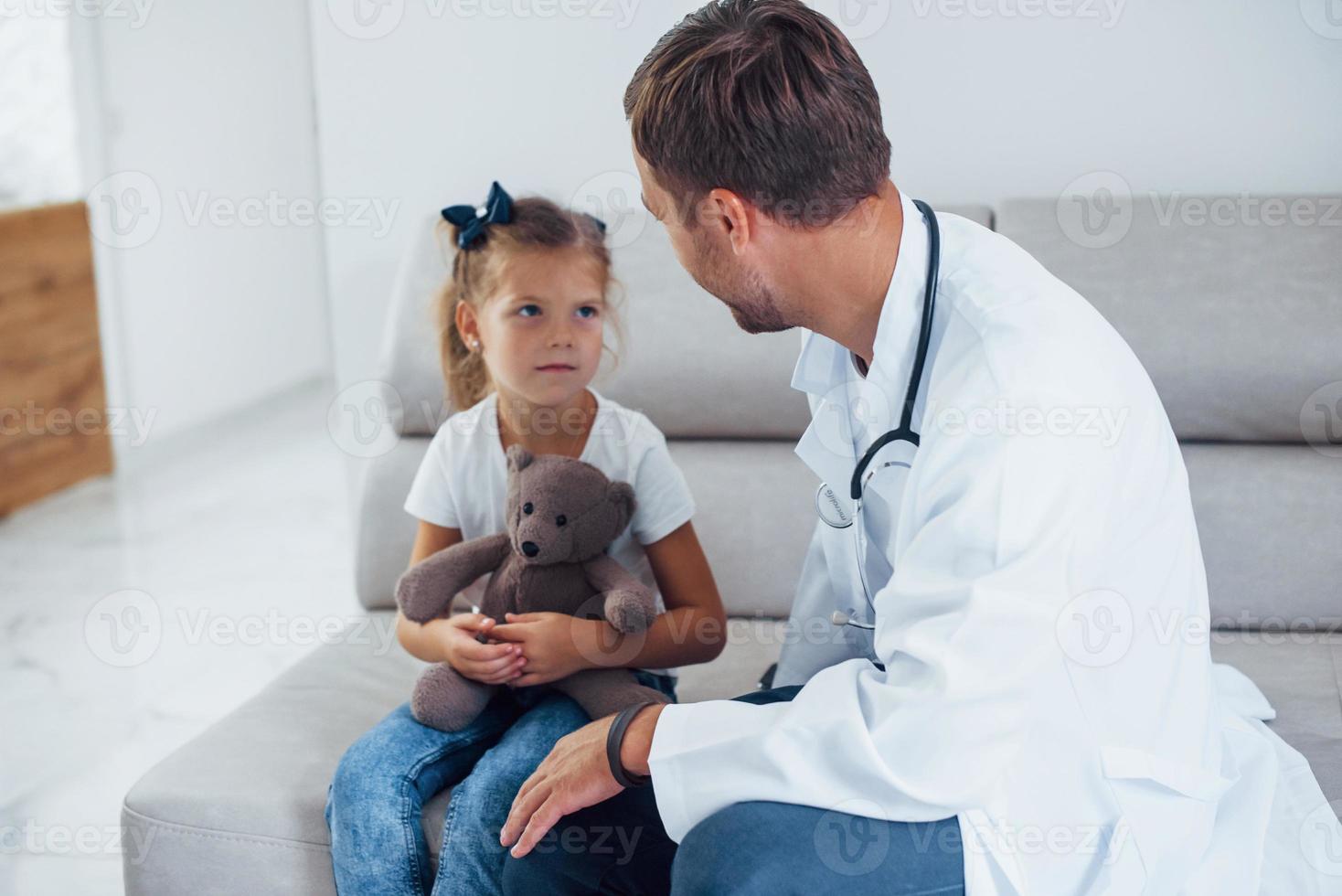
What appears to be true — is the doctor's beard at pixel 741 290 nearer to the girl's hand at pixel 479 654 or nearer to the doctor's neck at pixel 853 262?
the doctor's neck at pixel 853 262

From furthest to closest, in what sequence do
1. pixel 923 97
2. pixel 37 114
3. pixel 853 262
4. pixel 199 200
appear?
pixel 199 200 → pixel 37 114 → pixel 923 97 → pixel 853 262

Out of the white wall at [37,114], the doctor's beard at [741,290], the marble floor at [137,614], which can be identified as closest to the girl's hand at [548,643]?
the doctor's beard at [741,290]

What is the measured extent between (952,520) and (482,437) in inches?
30.8

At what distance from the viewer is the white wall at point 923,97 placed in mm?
1893

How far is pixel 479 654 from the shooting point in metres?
1.35

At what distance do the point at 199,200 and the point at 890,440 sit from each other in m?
3.97

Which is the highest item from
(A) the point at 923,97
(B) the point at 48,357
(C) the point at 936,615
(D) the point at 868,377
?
(A) the point at 923,97

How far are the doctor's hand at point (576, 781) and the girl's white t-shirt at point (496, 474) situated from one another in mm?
384

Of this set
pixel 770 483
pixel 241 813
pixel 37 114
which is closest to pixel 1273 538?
pixel 770 483

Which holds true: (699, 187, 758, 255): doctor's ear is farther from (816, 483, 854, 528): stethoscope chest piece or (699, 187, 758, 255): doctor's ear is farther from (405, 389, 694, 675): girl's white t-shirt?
(405, 389, 694, 675): girl's white t-shirt

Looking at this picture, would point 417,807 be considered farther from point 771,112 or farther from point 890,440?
point 771,112

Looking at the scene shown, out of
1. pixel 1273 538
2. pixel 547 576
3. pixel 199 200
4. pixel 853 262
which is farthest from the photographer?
pixel 199 200

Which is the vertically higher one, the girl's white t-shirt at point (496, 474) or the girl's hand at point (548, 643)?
the girl's white t-shirt at point (496, 474)

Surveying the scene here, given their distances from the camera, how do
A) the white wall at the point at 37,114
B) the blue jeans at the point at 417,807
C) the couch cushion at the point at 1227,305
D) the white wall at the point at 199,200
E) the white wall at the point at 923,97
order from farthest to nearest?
the white wall at the point at 199,200
the white wall at the point at 37,114
the white wall at the point at 923,97
the couch cushion at the point at 1227,305
the blue jeans at the point at 417,807
